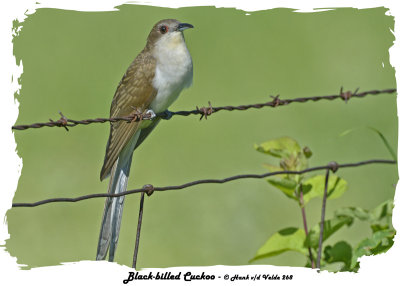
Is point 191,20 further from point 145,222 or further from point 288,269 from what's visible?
point 288,269

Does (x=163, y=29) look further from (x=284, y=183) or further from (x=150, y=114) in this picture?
(x=284, y=183)

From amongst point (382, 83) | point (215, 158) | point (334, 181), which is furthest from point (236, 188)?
point (334, 181)

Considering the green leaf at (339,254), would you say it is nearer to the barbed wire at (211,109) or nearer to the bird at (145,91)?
the barbed wire at (211,109)

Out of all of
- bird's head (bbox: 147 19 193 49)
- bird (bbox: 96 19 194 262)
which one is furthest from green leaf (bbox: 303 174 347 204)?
bird's head (bbox: 147 19 193 49)

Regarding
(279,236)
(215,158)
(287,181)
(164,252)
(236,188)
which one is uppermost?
(215,158)

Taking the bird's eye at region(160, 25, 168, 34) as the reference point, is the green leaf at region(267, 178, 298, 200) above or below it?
below

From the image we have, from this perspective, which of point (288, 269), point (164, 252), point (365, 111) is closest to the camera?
point (288, 269)

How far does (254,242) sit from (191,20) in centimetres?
513

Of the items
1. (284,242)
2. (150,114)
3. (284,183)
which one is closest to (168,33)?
(150,114)

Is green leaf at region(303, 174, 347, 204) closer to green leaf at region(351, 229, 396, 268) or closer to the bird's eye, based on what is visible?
green leaf at region(351, 229, 396, 268)

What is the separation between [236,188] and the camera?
28.8ft

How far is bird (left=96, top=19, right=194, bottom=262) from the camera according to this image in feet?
18.6

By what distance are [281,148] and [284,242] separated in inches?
23.5

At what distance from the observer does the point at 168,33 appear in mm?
6301
